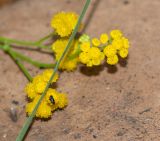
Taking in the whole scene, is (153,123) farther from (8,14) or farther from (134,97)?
(8,14)

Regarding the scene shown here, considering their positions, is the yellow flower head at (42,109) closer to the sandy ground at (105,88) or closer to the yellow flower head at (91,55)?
the sandy ground at (105,88)

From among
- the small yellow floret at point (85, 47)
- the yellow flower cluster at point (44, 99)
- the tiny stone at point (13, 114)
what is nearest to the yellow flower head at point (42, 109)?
the yellow flower cluster at point (44, 99)

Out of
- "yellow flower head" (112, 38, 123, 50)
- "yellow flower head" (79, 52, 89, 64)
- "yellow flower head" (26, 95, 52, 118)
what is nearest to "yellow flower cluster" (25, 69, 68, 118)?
"yellow flower head" (26, 95, 52, 118)

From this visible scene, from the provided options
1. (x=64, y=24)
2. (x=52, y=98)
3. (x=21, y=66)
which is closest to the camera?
(x=52, y=98)

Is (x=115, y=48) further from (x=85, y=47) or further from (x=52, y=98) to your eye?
(x=52, y=98)

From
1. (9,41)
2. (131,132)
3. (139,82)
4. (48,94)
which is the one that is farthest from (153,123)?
(9,41)

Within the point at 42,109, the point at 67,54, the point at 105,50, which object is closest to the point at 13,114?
the point at 42,109

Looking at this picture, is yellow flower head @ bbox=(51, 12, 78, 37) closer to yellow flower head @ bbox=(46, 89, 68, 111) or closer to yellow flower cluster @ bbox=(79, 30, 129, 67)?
yellow flower cluster @ bbox=(79, 30, 129, 67)
